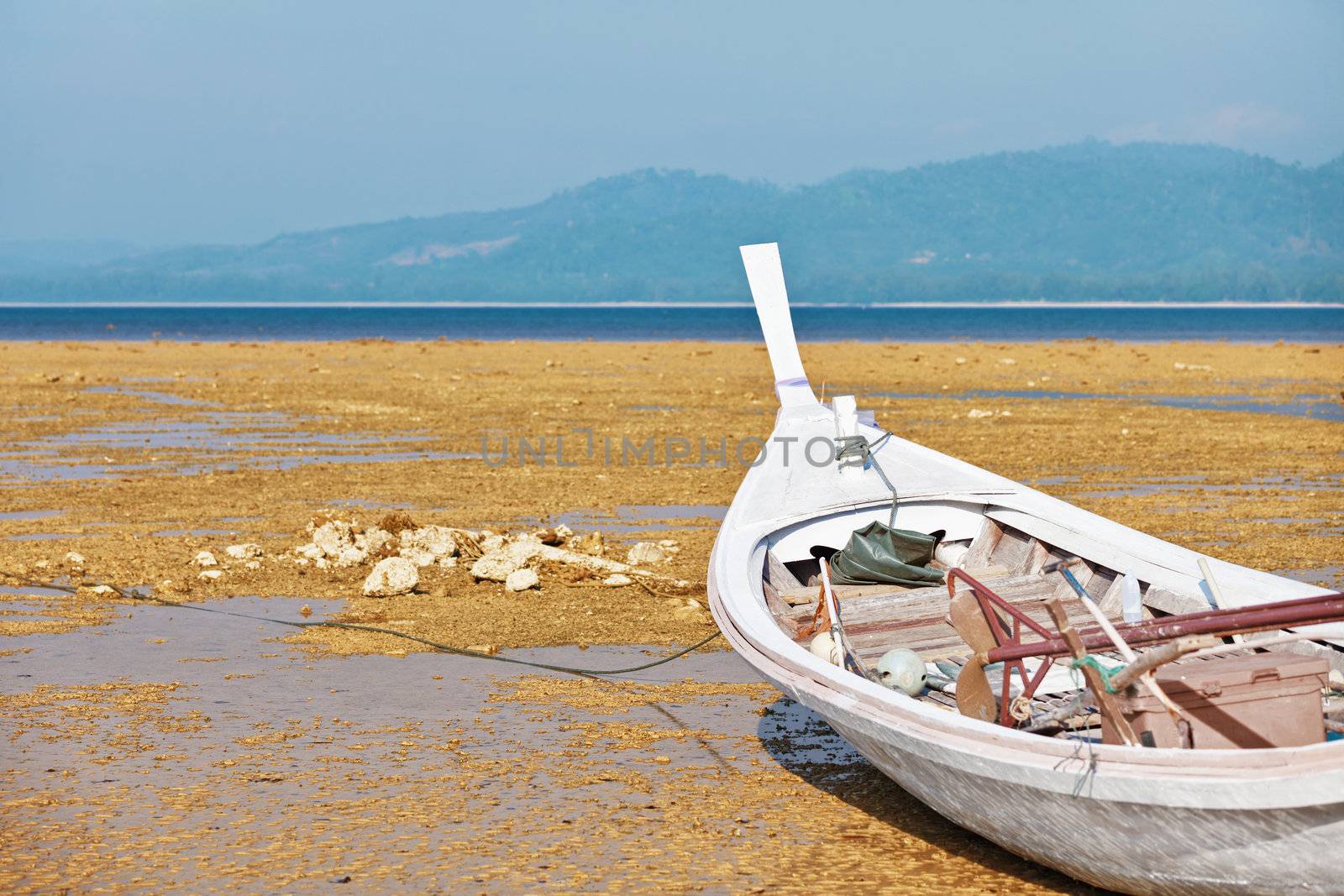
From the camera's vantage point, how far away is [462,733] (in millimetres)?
6695

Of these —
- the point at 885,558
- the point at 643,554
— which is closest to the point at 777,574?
the point at 885,558

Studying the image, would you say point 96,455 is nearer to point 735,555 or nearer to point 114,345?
point 735,555

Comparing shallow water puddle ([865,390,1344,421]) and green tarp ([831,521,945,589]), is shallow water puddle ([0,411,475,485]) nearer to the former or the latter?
green tarp ([831,521,945,589])

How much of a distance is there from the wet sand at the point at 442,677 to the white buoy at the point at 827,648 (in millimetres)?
601

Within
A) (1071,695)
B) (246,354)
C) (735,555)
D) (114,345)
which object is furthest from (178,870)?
(114,345)

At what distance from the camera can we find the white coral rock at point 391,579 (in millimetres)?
9398

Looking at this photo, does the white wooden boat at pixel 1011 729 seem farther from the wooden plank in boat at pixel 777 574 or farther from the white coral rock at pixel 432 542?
the white coral rock at pixel 432 542

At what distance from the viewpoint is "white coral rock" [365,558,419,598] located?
9398 millimetres

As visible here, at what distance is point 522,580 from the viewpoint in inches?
376

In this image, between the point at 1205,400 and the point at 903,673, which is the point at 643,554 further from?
the point at 1205,400

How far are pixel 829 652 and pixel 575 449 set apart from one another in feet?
38.0

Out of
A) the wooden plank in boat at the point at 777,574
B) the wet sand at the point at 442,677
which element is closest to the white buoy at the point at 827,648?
the wet sand at the point at 442,677

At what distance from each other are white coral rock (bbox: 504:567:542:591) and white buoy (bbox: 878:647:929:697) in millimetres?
4152

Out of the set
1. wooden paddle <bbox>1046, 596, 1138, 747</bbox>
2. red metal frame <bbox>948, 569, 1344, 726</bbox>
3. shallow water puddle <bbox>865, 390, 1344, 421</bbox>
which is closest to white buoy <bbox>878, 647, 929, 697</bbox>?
red metal frame <bbox>948, 569, 1344, 726</bbox>
